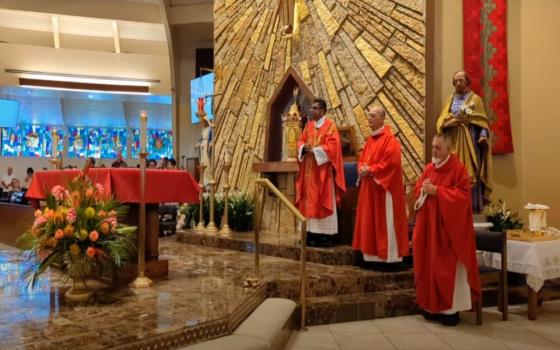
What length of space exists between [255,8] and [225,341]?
638cm

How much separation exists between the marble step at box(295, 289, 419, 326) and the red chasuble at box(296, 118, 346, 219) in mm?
1113

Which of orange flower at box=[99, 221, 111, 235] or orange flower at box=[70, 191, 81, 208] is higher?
orange flower at box=[70, 191, 81, 208]

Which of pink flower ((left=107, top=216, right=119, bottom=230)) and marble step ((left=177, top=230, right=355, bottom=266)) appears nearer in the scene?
pink flower ((left=107, top=216, right=119, bottom=230))

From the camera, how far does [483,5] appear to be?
6020 mm

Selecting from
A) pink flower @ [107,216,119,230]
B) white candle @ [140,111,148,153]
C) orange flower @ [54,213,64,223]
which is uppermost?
white candle @ [140,111,148,153]

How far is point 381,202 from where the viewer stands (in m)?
4.89

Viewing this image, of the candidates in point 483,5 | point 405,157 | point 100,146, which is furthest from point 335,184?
point 100,146

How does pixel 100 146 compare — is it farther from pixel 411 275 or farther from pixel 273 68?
pixel 411 275

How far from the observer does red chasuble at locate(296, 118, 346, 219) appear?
539 centimetres

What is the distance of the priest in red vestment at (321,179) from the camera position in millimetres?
5387

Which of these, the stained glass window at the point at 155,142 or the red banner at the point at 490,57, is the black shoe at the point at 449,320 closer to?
the red banner at the point at 490,57

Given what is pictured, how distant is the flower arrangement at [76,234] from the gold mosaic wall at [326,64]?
3.66 m

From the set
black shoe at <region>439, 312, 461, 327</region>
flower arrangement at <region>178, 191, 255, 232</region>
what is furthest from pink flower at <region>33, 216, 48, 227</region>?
flower arrangement at <region>178, 191, 255, 232</region>

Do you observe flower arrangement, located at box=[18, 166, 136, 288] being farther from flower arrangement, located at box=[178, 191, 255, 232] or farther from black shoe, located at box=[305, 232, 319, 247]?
flower arrangement, located at box=[178, 191, 255, 232]
